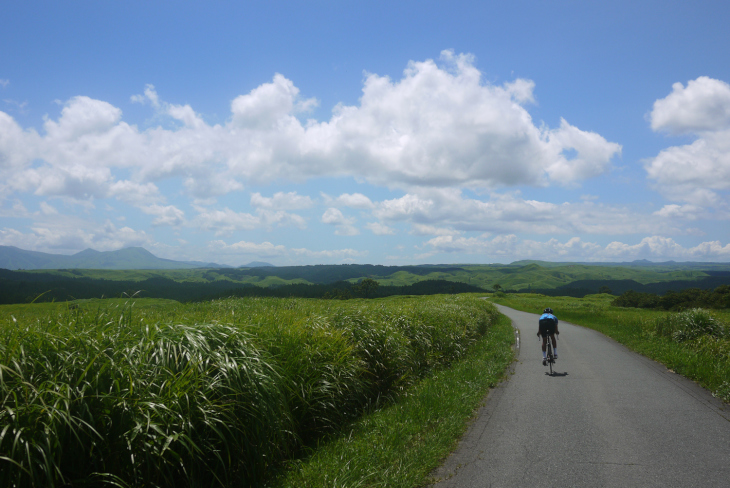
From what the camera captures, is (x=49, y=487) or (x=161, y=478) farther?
(x=161, y=478)

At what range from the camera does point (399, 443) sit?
551 cm

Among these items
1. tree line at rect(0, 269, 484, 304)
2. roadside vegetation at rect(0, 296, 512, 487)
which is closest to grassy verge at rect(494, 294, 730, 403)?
roadside vegetation at rect(0, 296, 512, 487)

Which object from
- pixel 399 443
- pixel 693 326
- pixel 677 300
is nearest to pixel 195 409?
pixel 399 443

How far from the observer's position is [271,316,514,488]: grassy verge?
451cm

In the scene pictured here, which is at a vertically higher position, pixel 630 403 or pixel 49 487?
pixel 49 487

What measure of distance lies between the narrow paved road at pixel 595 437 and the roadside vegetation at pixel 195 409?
60 centimetres

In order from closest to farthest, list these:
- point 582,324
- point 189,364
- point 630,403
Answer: point 189,364 → point 630,403 → point 582,324

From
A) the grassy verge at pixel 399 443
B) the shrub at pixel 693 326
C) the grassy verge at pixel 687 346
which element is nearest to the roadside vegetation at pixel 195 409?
the grassy verge at pixel 399 443

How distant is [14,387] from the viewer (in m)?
3.52

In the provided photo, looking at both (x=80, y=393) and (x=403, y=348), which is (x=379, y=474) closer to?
(x=80, y=393)

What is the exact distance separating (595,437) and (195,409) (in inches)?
231

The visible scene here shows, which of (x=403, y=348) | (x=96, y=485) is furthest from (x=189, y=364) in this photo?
(x=403, y=348)

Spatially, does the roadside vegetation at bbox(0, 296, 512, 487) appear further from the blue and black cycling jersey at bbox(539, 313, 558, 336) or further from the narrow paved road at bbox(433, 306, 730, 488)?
the blue and black cycling jersey at bbox(539, 313, 558, 336)

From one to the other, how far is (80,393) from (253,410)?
1850mm
